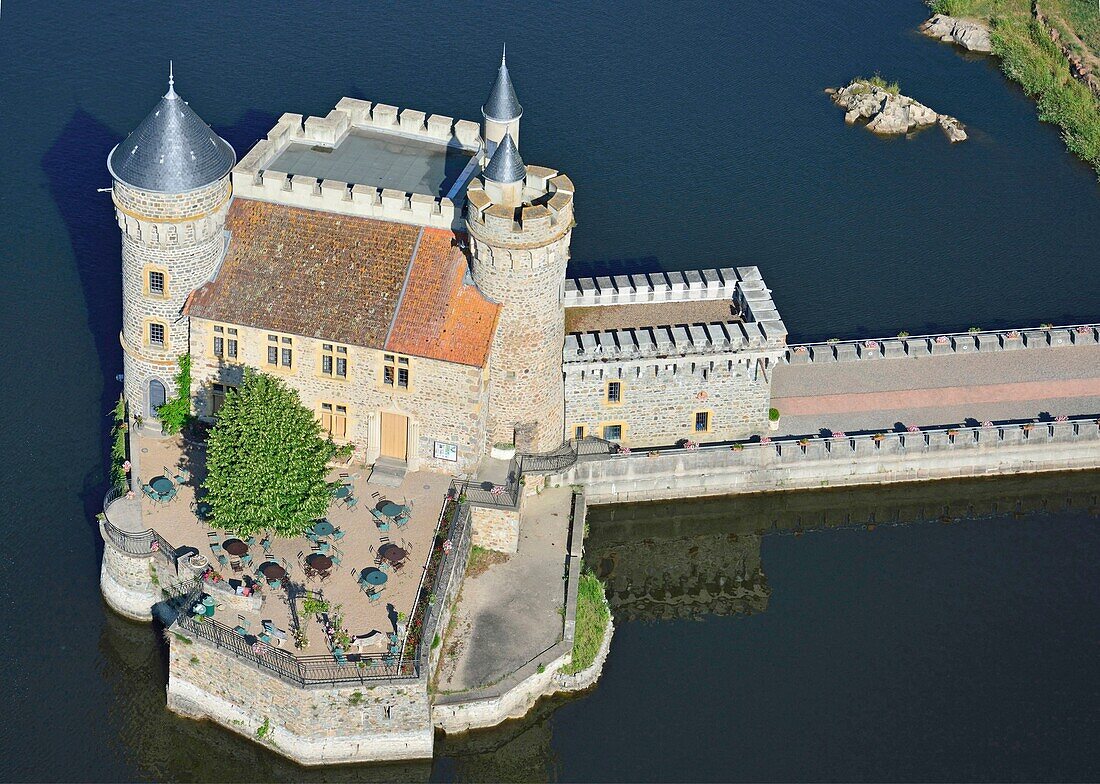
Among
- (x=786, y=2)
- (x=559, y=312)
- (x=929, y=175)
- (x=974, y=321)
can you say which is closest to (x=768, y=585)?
(x=559, y=312)

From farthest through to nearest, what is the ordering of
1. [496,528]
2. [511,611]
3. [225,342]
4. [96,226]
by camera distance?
[96,226], [225,342], [496,528], [511,611]

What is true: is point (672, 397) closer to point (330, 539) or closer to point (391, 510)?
point (391, 510)

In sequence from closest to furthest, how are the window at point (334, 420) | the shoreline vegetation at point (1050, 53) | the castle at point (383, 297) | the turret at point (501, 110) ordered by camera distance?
1. the castle at point (383, 297)
2. the window at point (334, 420)
3. the turret at point (501, 110)
4. the shoreline vegetation at point (1050, 53)

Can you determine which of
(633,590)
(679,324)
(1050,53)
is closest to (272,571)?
(633,590)

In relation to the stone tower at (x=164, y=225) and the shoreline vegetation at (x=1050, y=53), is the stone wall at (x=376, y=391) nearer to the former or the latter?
the stone tower at (x=164, y=225)

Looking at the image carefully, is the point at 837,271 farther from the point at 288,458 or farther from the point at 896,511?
the point at 288,458

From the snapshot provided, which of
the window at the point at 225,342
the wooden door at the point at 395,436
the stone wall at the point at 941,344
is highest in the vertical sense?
the stone wall at the point at 941,344

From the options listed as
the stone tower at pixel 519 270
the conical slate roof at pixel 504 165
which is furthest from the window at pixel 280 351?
the conical slate roof at pixel 504 165
